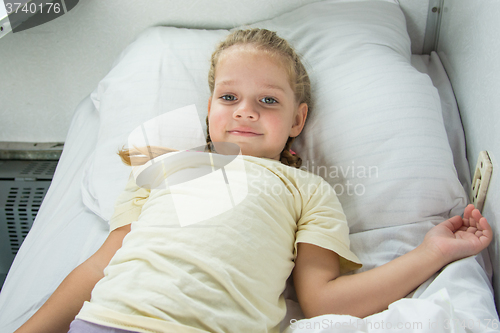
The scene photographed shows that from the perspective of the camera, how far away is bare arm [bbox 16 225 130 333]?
2.19 feet

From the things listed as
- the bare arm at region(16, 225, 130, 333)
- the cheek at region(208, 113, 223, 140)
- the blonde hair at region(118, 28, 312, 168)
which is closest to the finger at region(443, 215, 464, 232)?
the blonde hair at region(118, 28, 312, 168)

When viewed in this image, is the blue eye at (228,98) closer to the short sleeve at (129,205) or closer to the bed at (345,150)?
the bed at (345,150)

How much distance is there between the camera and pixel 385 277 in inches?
26.5

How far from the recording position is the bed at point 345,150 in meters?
0.64

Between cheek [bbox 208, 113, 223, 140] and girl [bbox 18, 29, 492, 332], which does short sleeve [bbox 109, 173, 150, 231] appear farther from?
cheek [bbox 208, 113, 223, 140]

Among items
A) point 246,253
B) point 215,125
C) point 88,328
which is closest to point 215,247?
point 246,253

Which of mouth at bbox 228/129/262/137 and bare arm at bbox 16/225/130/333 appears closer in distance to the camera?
bare arm at bbox 16/225/130/333

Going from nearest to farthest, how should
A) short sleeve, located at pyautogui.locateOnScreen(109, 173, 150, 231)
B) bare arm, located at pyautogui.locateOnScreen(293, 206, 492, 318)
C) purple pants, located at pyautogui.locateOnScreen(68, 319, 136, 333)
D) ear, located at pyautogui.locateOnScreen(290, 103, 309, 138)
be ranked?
→ 1. purple pants, located at pyautogui.locateOnScreen(68, 319, 136, 333)
2. bare arm, located at pyautogui.locateOnScreen(293, 206, 492, 318)
3. short sleeve, located at pyautogui.locateOnScreen(109, 173, 150, 231)
4. ear, located at pyautogui.locateOnScreen(290, 103, 309, 138)

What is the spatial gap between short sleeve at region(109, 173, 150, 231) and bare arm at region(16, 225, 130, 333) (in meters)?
0.03

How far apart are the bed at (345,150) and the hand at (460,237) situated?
2 cm

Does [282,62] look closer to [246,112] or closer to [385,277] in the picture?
[246,112]

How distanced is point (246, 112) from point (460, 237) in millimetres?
457

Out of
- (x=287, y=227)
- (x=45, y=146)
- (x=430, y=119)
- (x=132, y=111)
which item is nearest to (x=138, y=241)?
(x=287, y=227)

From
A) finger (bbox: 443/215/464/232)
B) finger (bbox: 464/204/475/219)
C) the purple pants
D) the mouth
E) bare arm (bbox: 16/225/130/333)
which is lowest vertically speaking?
bare arm (bbox: 16/225/130/333)
